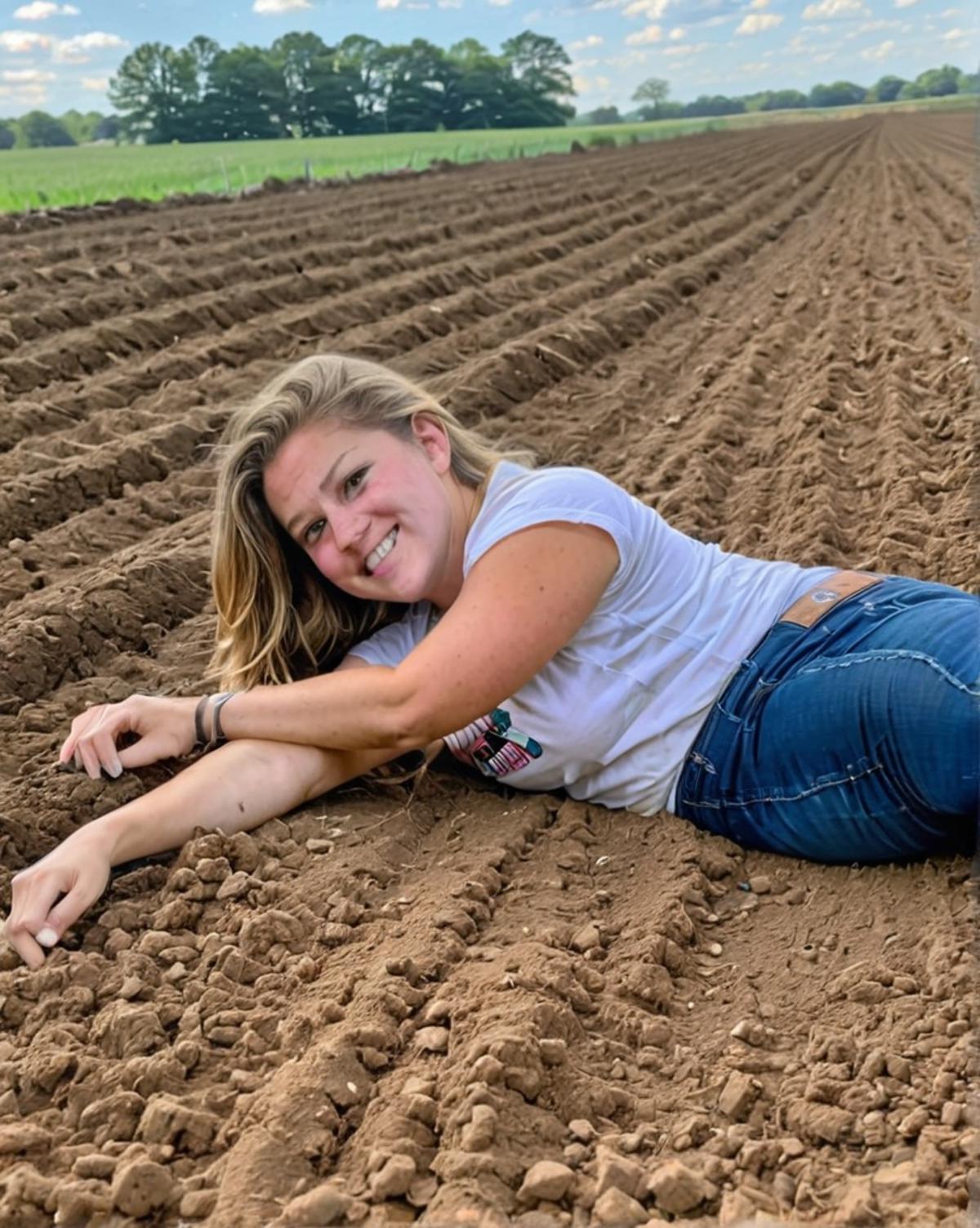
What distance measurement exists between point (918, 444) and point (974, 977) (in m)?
3.81

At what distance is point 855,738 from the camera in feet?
8.38

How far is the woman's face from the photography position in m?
2.76

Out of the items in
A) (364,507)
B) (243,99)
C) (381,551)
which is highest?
(243,99)

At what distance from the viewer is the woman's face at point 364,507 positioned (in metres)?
2.76

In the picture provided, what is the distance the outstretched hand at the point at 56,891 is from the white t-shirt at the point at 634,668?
0.87m

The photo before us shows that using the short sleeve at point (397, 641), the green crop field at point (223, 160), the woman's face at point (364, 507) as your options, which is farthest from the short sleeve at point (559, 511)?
the green crop field at point (223, 160)

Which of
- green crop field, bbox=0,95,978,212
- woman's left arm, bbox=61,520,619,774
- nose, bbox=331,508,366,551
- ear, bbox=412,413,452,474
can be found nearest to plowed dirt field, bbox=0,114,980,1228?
woman's left arm, bbox=61,520,619,774

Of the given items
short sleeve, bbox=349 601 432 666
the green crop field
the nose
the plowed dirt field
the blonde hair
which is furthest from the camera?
the green crop field

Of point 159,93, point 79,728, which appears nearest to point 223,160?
point 159,93

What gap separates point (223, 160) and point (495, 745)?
70.5 ft

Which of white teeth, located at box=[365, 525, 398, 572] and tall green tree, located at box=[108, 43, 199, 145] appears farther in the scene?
tall green tree, located at box=[108, 43, 199, 145]

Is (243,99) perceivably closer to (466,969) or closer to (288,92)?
(288,92)

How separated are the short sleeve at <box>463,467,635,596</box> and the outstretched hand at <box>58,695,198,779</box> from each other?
76 centimetres

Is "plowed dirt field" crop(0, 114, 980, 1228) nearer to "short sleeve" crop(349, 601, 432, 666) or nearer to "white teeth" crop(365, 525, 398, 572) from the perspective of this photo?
"short sleeve" crop(349, 601, 432, 666)
